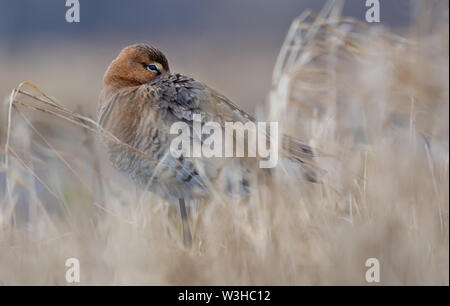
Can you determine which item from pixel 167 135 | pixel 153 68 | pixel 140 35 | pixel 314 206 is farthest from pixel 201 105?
pixel 140 35

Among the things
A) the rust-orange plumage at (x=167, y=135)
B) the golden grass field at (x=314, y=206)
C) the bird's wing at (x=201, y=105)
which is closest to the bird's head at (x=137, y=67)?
the rust-orange plumage at (x=167, y=135)

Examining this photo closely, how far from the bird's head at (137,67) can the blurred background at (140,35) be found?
6.98 m

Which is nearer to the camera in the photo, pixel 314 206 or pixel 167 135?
pixel 314 206

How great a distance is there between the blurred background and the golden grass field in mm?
6764

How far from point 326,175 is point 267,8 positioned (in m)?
10.8

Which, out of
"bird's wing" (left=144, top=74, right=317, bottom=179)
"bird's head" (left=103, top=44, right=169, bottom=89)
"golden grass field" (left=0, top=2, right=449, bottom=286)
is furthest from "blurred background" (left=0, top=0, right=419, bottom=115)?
"bird's wing" (left=144, top=74, right=317, bottom=179)

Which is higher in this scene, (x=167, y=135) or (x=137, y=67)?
(x=137, y=67)

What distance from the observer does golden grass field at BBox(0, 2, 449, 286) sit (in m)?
3.05

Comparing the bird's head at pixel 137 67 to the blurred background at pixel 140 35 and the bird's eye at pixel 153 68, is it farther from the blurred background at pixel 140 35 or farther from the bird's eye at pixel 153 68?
the blurred background at pixel 140 35

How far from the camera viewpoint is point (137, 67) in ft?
14.5

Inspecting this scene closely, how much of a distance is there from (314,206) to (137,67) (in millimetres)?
1515

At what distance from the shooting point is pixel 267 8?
1430 centimetres

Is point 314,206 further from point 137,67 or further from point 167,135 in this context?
point 137,67

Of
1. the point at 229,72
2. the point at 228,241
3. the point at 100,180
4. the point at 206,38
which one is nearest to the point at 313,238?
the point at 228,241
